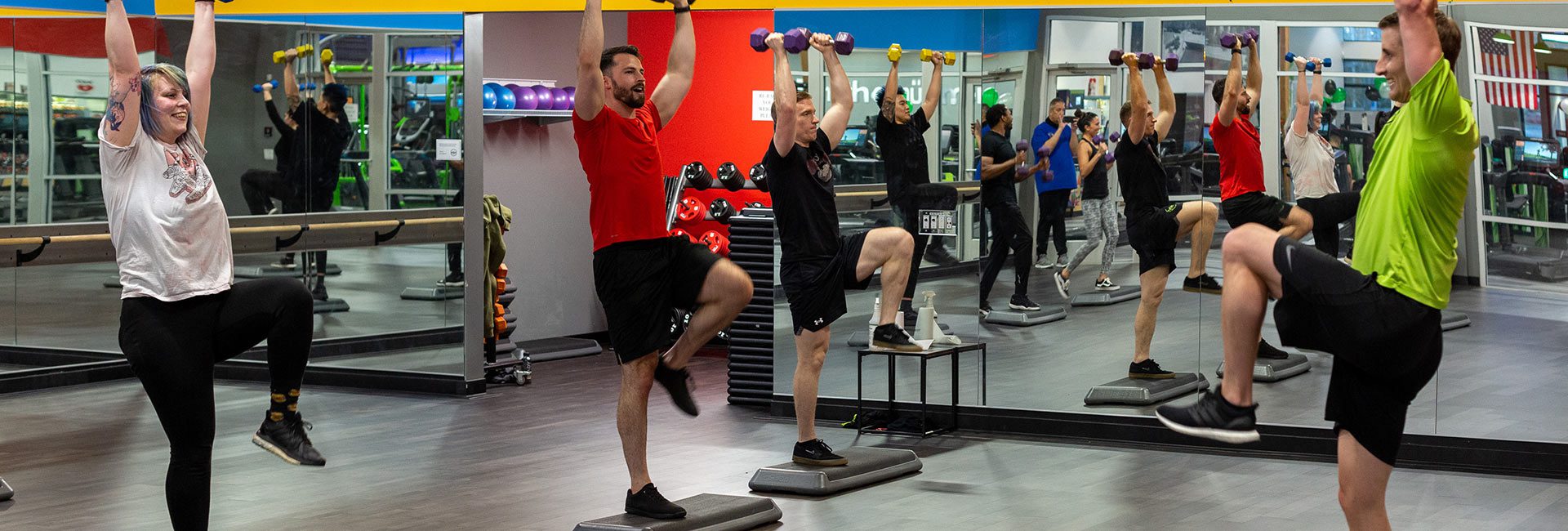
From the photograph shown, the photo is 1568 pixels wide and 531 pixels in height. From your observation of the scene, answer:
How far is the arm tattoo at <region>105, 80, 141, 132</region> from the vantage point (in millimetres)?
3742

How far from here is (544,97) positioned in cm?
904

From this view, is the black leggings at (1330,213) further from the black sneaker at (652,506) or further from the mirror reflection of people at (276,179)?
the mirror reflection of people at (276,179)

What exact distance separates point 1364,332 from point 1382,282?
0.39 ft

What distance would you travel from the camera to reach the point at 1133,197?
20.8ft

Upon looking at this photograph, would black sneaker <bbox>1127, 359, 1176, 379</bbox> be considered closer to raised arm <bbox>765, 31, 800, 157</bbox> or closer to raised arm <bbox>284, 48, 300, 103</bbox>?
raised arm <bbox>765, 31, 800, 157</bbox>

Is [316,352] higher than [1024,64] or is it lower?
lower

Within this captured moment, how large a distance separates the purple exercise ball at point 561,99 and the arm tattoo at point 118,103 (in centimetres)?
537

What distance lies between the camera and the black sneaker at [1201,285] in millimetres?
6246

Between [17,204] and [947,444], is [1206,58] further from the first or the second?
[17,204]

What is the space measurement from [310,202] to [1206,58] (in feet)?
14.8

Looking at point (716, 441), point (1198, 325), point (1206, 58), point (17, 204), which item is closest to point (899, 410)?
point (716, 441)

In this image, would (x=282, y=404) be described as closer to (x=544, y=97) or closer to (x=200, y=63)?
(x=200, y=63)

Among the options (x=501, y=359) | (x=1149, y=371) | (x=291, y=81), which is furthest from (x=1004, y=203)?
(x=291, y=81)

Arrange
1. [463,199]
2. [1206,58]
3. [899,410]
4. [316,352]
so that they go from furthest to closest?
[316,352], [463,199], [899,410], [1206,58]
